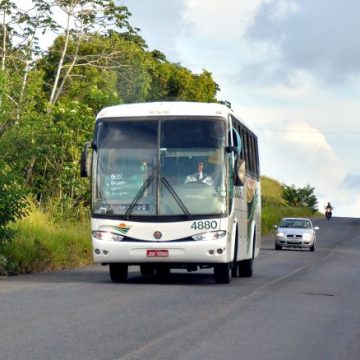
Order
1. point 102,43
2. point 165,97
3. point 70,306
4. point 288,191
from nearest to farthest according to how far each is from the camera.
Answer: point 70,306, point 102,43, point 165,97, point 288,191

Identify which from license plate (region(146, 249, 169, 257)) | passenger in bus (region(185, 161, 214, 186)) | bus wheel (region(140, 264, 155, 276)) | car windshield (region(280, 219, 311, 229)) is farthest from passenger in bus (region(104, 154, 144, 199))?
car windshield (region(280, 219, 311, 229))

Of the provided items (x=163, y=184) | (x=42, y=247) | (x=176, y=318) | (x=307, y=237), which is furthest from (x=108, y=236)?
(x=307, y=237)

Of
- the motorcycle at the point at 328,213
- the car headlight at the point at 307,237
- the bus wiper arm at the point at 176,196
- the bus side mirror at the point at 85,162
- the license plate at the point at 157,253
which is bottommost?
the license plate at the point at 157,253

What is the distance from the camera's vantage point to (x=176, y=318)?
14914 millimetres

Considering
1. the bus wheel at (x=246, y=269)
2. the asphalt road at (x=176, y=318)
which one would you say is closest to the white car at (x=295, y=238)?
the bus wheel at (x=246, y=269)

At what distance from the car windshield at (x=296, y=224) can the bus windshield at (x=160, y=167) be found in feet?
99.7

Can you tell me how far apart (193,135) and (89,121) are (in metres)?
17.4

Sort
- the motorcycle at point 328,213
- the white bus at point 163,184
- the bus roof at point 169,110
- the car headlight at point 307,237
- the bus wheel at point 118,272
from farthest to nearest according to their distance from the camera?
1. the motorcycle at point 328,213
2. the car headlight at point 307,237
3. the bus wheel at point 118,272
4. the bus roof at point 169,110
5. the white bus at point 163,184

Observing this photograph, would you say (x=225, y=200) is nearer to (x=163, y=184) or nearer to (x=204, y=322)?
(x=163, y=184)

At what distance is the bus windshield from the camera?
22141 mm

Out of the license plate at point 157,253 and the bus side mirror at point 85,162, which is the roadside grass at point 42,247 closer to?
the bus side mirror at point 85,162

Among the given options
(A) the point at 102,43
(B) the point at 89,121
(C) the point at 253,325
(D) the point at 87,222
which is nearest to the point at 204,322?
(C) the point at 253,325

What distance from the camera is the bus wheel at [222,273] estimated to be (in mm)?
23109

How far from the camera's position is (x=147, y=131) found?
22578 millimetres
